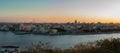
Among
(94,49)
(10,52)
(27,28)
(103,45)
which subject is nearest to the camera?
(10,52)

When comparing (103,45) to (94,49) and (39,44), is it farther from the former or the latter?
(39,44)

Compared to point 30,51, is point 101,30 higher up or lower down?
lower down

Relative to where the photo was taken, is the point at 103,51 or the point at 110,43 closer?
the point at 103,51

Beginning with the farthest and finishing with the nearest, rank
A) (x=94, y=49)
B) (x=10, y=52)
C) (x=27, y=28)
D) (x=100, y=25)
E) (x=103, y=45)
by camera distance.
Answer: (x=100, y=25)
(x=27, y=28)
(x=103, y=45)
(x=94, y=49)
(x=10, y=52)

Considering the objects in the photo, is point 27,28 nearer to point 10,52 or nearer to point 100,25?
point 100,25

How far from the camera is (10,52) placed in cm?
487

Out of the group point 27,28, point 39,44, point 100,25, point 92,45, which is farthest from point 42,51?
point 100,25

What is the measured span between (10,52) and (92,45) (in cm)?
197

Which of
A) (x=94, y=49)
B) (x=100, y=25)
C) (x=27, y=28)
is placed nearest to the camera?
(x=94, y=49)

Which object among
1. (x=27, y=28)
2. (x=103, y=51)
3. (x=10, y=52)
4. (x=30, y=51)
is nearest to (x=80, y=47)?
(x=103, y=51)

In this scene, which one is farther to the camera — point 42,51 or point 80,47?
point 80,47

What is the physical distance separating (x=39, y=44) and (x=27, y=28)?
49.7 meters

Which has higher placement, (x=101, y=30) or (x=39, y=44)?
(x=39, y=44)

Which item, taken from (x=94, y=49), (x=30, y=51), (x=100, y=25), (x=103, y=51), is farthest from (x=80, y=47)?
Result: (x=100, y=25)
